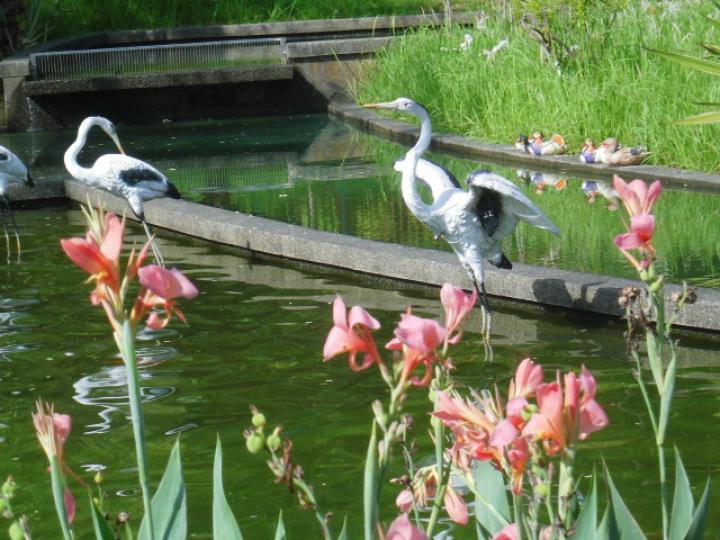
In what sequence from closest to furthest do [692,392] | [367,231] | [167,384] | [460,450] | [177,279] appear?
1. [177,279]
2. [460,450]
3. [692,392]
4. [167,384]
5. [367,231]

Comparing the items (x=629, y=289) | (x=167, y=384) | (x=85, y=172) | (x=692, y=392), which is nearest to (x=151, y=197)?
(x=85, y=172)

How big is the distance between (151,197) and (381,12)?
14.5m

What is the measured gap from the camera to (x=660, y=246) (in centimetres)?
774

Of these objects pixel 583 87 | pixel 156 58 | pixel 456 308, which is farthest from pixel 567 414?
pixel 156 58

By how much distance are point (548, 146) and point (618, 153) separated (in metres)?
0.99

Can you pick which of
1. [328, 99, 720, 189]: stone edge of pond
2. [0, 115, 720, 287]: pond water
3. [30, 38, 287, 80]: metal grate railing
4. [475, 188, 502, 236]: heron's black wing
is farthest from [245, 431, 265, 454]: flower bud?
[30, 38, 287, 80]: metal grate railing

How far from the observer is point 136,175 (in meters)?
9.05

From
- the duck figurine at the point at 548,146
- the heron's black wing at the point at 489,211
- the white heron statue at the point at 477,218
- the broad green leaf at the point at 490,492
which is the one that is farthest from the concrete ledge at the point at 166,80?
the broad green leaf at the point at 490,492

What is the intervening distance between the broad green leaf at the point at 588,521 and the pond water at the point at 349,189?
2.68 m

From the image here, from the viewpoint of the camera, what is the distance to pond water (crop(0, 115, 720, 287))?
7.79 meters

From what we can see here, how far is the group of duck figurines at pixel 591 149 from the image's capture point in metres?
10.2

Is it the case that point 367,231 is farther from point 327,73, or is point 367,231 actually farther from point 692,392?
point 327,73

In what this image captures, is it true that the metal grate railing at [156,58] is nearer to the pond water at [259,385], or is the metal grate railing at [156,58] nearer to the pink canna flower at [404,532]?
the pond water at [259,385]

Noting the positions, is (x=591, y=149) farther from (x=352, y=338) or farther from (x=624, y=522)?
(x=352, y=338)
